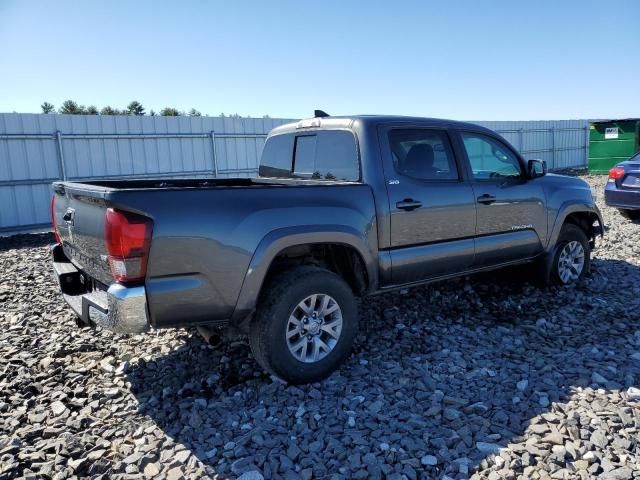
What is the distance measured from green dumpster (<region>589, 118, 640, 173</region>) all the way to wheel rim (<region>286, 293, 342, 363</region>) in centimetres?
1839

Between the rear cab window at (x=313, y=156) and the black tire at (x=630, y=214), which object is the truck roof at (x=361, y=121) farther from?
the black tire at (x=630, y=214)

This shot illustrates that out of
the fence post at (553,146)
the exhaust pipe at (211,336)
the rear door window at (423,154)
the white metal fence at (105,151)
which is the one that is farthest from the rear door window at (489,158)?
the fence post at (553,146)

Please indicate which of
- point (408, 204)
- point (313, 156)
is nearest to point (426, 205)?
point (408, 204)

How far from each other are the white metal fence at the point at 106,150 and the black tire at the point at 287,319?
9.95m

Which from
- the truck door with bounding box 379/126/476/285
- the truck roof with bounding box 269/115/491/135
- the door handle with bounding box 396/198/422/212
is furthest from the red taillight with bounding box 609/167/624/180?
the door handle with bounding box 396/198/422/212

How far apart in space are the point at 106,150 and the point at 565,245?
1042 cm

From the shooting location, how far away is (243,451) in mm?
2844

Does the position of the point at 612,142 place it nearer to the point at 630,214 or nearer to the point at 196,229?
the point at 630,214

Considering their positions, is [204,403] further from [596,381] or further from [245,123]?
[245,123]

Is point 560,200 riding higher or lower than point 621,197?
higher

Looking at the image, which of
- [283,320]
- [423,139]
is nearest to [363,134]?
[423,139]

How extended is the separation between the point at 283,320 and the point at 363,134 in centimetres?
157

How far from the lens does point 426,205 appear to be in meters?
4.16

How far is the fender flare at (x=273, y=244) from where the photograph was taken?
3.29m
